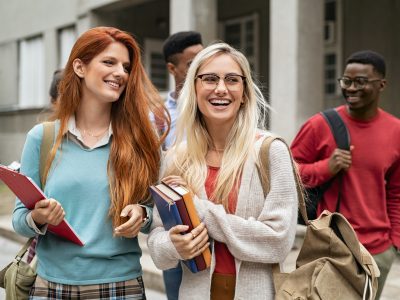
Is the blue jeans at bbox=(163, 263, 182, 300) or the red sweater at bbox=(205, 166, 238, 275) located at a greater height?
the red sweater at bbox=(205, 166, 238, 275)

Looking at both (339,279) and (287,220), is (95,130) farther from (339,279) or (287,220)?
(339,279)

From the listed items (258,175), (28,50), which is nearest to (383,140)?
(258,175)

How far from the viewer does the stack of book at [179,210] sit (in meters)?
2.21

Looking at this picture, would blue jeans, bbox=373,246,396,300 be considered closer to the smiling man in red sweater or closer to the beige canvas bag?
the smiling man in red sweater

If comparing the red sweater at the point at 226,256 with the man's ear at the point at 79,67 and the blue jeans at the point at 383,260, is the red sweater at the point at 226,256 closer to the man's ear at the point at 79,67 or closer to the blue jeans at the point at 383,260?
the man's ear at the point at 79,67

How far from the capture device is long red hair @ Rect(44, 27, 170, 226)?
257 centimetres

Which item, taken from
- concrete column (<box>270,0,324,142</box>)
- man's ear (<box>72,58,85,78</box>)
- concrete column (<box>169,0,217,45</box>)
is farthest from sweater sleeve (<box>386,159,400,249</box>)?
concrete column (<box>169,0,217,45</box>)

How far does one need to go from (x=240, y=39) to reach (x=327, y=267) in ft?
39.9

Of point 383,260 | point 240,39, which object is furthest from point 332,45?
point 383,260

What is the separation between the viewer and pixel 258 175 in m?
2.40

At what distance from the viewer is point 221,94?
248cm

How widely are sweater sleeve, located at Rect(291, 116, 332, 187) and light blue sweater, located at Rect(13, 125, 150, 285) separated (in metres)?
1.27

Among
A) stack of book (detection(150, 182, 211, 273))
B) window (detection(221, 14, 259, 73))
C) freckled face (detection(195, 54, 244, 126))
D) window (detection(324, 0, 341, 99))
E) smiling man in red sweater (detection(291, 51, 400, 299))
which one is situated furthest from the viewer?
window (detection(221, 14, 259, 73))

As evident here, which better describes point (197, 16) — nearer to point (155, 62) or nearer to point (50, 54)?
point (155, 62)
